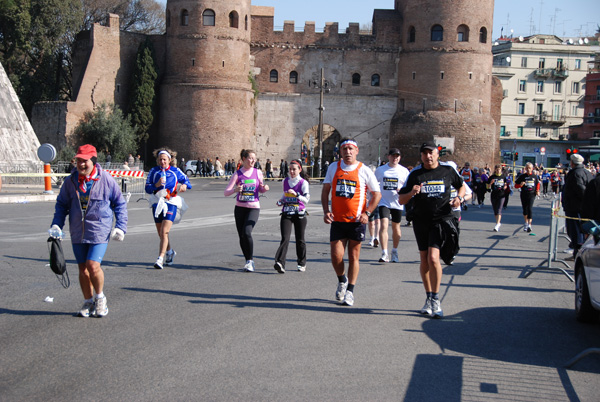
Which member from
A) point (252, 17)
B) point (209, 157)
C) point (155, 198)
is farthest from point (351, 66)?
point (155, 198)

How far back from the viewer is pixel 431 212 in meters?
7.70

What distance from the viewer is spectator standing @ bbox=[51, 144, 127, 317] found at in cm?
709

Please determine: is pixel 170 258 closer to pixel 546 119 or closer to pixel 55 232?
pixel 55 232

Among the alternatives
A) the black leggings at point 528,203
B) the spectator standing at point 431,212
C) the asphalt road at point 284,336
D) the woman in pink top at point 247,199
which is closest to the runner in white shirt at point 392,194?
the asphalt road at point 284,336

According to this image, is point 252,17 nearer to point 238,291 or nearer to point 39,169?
point 39,169

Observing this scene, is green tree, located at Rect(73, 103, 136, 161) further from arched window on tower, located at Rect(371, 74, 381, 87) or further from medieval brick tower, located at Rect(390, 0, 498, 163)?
medieval brick tower, located at Rect(390, 0, 498, 163)

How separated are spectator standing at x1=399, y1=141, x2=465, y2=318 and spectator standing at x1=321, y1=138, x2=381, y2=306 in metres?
0.54

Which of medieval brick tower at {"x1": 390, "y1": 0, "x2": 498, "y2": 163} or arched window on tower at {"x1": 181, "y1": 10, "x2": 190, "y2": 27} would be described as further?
medieval brick tower at {"x1": 390, "y1": 0, "x2": 498, "y2": 163}

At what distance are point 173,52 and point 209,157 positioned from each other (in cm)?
807

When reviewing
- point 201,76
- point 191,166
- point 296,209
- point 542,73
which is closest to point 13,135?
point 191,166

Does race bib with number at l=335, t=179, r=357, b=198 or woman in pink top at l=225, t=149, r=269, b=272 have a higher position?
race bib with number at l=335, t=179, r=357, b=198

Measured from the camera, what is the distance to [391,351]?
621 centimetres

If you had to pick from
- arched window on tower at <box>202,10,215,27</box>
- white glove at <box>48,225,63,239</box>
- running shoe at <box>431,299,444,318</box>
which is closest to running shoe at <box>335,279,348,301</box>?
A: running shoe at <box>431,299,444,318</box>

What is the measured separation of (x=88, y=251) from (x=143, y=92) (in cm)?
4571
